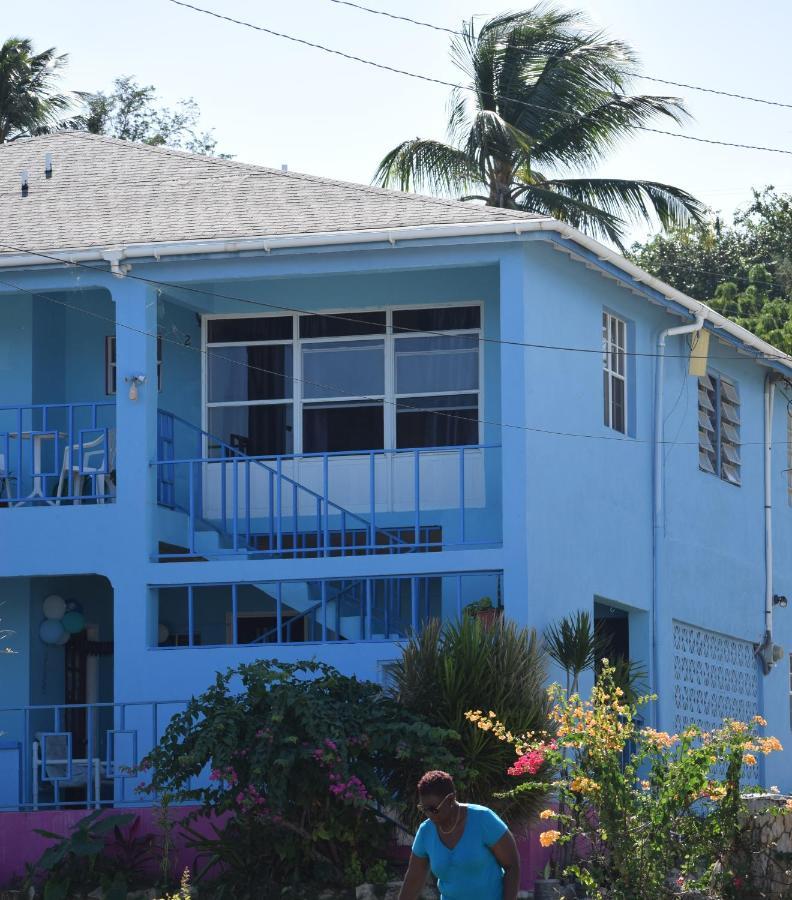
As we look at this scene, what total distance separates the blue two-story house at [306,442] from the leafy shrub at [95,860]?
3.19 ft

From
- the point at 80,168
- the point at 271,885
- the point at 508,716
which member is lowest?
the point at 271,885

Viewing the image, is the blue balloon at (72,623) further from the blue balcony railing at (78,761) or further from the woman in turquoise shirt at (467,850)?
the woman in turquoise shirt at (467,850)

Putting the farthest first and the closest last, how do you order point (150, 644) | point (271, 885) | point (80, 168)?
point (80, 168)
point (150, 644)
point (271, 885)

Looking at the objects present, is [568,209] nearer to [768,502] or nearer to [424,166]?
[424,166]

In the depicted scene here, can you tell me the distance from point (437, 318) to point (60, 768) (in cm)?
559

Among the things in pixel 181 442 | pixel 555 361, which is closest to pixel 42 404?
pixel 181 442

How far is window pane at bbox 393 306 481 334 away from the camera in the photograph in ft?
61.1

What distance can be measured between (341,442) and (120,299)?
2.72 metres

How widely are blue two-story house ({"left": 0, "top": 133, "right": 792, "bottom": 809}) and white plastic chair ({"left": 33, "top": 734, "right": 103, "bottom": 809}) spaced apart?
4cm

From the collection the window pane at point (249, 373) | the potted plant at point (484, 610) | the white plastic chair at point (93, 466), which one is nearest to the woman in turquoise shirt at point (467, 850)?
the potted plant at point (484, 610)

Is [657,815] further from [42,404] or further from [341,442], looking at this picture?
[42,404]

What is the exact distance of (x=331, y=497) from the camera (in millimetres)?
18500

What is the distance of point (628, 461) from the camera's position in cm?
1906

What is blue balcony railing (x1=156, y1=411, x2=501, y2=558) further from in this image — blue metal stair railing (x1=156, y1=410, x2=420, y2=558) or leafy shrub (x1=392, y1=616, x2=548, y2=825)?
leafy shrub (x1=392, y1=616, x2=548, y2=825)
